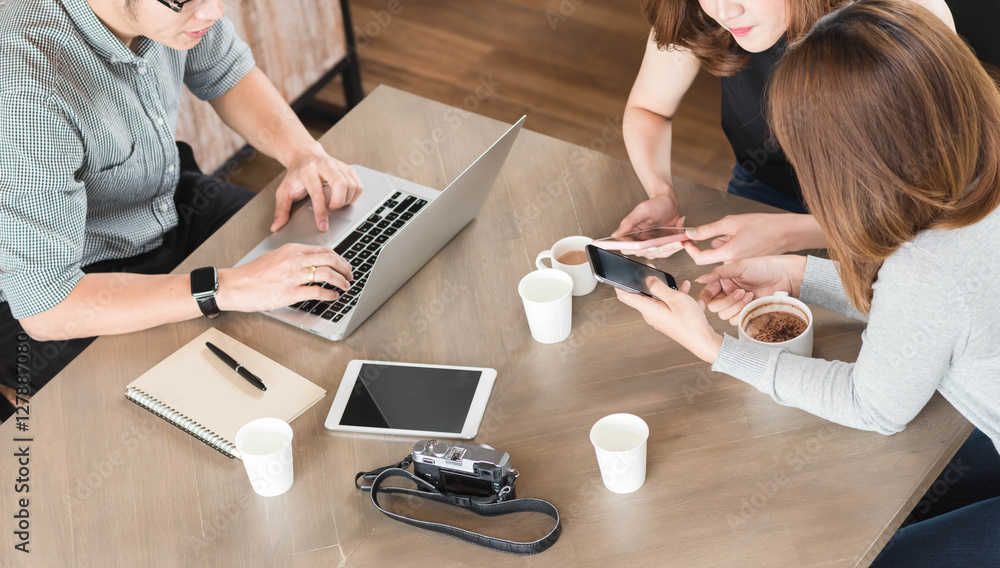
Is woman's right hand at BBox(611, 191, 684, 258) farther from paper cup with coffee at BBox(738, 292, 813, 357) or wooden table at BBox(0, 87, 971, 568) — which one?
paper cup with coffee at BBox(738, 292, 813, 357)

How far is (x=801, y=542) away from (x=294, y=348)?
0.74m

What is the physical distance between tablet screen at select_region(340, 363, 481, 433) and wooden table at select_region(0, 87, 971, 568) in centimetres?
3

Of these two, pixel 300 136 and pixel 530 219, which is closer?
pixel 530 219

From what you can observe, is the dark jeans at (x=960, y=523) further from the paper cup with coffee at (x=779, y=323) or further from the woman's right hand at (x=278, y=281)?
the woman's right hand at (x=278, y=281)

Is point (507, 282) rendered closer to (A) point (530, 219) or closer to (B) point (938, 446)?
(A) point (530, 219)

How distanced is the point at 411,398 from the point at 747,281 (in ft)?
1.76

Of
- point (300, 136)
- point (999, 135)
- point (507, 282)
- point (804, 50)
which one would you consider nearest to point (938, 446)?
point (999, 135)

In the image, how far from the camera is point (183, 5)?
138 centimetres

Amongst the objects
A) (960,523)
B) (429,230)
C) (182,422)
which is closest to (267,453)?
(182,422)

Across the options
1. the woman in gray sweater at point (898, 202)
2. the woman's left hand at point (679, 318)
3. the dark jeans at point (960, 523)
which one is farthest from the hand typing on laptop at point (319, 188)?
the dark jeans at point (960, 523)

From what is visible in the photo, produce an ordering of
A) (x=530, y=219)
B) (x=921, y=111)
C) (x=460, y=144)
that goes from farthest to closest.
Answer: (x=460, y=144)
(x=530, y=219)
(x=921, y=111)

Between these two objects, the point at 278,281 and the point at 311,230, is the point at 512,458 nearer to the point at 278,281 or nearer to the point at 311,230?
the point at 278,281

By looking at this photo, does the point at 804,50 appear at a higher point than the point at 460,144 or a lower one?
higher

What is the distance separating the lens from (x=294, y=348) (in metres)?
1.28
